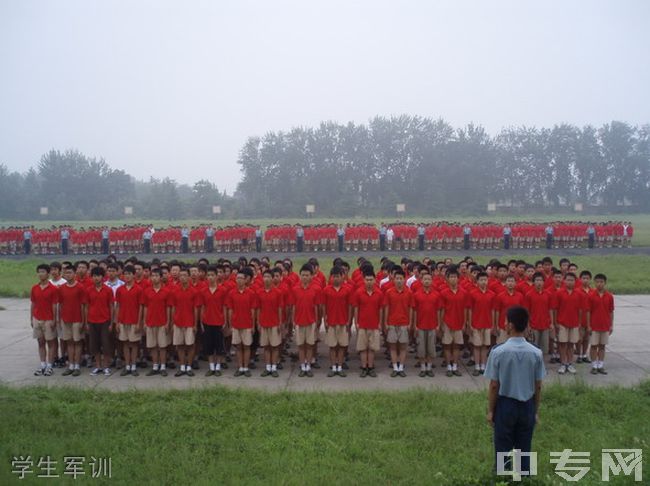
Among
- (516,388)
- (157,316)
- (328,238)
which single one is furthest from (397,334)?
(328,238)

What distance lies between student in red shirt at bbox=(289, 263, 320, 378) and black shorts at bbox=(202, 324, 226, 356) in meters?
1.24

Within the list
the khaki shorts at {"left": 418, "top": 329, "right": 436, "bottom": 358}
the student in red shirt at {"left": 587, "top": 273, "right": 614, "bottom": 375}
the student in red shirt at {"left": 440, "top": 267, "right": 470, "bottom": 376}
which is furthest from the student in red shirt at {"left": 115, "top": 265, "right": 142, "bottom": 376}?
the student in red shirt at {"left": 587, "top": 273, "right": 614, "bottom": 375}

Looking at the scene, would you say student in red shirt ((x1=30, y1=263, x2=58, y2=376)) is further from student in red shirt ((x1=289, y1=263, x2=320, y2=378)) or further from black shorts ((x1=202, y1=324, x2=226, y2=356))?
student in red shirt ((x1=289, y1=263, x2=320, y2=378))

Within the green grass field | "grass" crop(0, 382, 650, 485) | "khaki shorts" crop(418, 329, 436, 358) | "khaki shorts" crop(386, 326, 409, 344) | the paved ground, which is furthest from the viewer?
the green grass field

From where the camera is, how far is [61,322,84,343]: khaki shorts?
858cm

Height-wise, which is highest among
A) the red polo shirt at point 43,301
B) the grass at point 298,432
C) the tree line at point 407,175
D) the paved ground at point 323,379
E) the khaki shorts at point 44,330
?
the tree line at point 407,175

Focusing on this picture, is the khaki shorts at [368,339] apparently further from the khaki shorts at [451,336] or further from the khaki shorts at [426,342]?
the khaki shorts at [451,336]

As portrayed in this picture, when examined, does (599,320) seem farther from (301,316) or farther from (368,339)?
(301,316)

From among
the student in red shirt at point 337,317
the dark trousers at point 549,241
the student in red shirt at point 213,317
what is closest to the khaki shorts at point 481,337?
the student in red shirt at point 337,317

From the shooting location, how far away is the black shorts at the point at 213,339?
8.60m

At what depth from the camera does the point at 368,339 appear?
8.51 m

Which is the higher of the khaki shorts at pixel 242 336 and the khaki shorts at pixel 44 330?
the khaki shorts at pixel 44 330

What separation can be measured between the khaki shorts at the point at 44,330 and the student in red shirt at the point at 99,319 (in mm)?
569

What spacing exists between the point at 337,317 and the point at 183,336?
2.46 m
